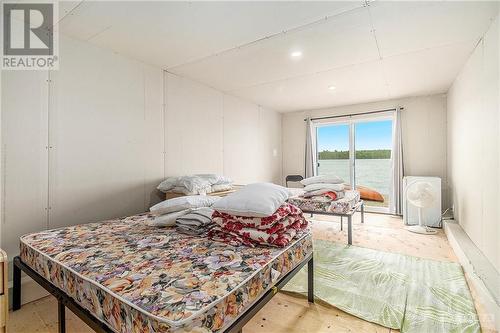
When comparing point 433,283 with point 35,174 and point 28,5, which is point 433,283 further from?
point 28,5

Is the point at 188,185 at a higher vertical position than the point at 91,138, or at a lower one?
lower

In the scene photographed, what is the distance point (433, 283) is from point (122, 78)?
155 inches

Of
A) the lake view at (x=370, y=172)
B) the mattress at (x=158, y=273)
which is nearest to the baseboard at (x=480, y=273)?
the mattress at (x=158, y=273)

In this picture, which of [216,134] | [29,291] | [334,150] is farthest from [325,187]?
[29,291]

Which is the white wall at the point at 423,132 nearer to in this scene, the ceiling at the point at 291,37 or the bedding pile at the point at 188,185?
the ceiling at the point at 291,37

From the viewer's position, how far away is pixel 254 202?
1.62m

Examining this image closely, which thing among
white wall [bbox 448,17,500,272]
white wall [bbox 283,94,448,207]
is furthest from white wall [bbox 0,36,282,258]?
white wall [bbox 283,94,448,207]

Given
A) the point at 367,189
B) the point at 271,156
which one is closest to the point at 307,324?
the point at 271,156

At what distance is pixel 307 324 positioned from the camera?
1715 millimetres

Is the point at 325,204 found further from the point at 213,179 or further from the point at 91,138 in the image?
the point at 91,138

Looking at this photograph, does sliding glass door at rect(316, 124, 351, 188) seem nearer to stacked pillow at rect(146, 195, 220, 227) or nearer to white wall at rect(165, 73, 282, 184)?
white wall at rect(165, 73, 282, 184)

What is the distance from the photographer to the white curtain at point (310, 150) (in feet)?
20.0

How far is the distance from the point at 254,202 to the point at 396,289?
63.5 inches

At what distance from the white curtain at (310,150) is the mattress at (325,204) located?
2.42 meters
